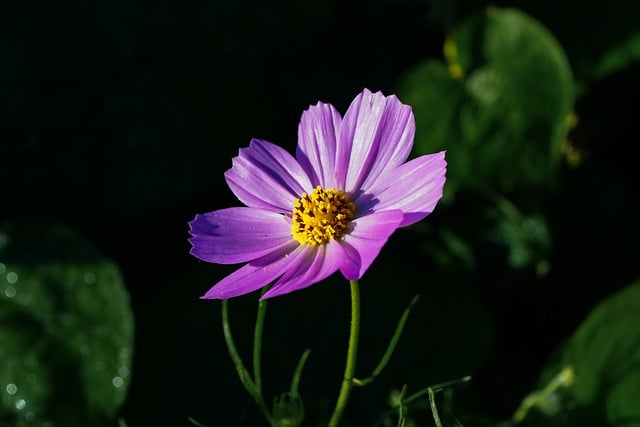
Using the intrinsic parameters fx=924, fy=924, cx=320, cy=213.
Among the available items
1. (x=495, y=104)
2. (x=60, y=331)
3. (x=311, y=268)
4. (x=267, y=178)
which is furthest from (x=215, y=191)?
(x=311, y=268)

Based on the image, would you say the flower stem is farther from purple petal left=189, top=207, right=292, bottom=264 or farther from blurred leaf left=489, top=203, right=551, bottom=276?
blurred leaf left=489, top=203, right=551, bottom=276

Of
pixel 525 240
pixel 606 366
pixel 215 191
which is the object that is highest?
pixel 215 191

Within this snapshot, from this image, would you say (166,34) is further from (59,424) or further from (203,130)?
(59,424)

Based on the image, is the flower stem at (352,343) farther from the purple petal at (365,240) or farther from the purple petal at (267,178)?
the purple petal at (267,178)

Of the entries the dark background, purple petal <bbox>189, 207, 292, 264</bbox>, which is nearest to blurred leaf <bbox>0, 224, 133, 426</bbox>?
the dark background

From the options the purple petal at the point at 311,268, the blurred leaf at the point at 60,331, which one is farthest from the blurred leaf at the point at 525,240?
the purple petal at the point at 311,268

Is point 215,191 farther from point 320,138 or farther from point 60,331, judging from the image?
point 320,138

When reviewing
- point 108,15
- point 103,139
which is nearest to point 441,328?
point 103,139
